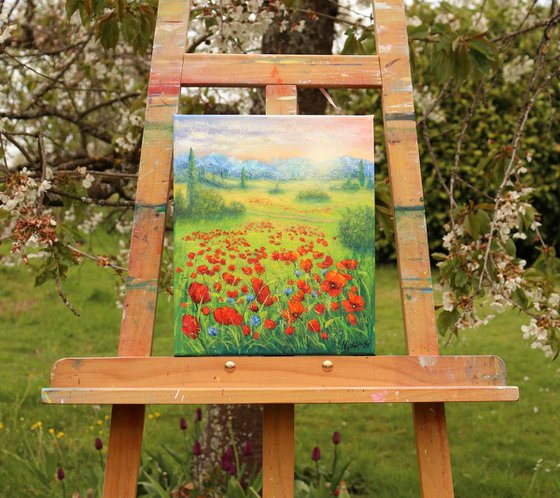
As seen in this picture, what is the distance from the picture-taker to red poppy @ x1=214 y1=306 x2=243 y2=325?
65.6 inches

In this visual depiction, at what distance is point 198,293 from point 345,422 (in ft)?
9.37

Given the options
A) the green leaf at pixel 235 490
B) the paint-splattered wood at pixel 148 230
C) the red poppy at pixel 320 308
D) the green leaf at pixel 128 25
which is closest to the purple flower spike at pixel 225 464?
the green leaf at pixel 235 490

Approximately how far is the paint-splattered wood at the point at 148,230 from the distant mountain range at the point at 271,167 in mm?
74

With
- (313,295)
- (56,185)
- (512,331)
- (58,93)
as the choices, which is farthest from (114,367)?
(512,331)

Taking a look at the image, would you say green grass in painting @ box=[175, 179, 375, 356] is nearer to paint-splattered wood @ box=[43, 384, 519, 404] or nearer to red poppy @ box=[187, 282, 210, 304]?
red poppy @ box=[187, 282, 210, 304]

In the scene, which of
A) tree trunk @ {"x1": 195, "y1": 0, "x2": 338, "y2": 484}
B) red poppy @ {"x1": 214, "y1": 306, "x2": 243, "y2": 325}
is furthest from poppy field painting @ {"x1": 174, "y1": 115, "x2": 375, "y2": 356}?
tree trunk @ {"x1": 195, "y1": 0, "x2": 338, "y2": 484}

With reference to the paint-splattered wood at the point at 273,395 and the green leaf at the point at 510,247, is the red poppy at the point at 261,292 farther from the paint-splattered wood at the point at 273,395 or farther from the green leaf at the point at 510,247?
the green leaf at the point at 510,247

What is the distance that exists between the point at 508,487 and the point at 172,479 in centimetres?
135

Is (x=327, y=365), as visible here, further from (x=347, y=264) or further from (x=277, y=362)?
(x=347, y=264)

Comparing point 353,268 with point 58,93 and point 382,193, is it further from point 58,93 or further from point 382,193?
point 58,93

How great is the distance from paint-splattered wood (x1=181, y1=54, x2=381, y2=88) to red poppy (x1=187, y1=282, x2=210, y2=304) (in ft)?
1.48

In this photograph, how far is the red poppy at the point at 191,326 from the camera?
5.43 ft

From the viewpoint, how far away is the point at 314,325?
167 cm

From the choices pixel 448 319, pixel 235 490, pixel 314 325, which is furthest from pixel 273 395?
pixel 235 490
